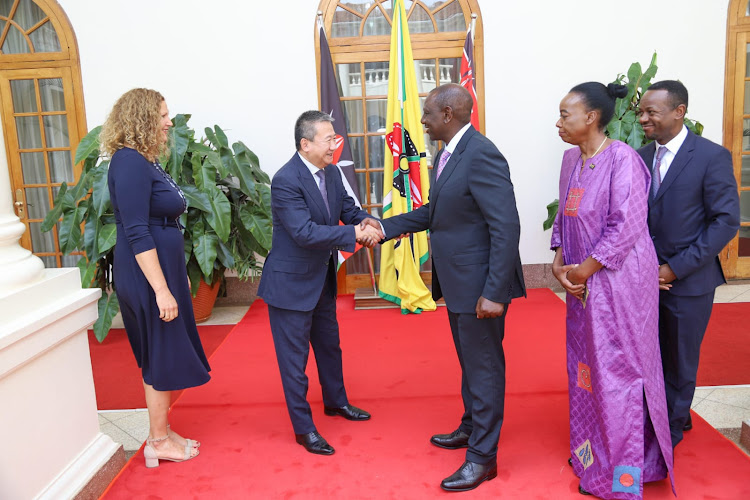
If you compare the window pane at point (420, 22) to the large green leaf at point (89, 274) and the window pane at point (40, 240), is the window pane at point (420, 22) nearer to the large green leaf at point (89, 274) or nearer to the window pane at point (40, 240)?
the large green leaf at point (89, 274)

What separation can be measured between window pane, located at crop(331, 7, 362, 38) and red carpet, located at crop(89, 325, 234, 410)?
108 inches

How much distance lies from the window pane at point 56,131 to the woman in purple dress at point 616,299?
4830 mm

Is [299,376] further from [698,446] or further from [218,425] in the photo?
[698,446]

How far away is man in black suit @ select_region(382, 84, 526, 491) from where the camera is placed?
215cm

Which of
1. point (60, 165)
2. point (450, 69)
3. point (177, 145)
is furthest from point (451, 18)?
point (60, 165)

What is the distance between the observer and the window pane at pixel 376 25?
5297 mm

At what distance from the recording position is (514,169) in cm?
538

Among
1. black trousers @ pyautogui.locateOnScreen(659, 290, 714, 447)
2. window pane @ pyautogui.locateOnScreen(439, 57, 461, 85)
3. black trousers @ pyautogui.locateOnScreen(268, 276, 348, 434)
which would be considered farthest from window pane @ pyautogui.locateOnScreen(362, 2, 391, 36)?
black trousers @ pyautogui.locateOnScreen(659, 290, 714, 447)

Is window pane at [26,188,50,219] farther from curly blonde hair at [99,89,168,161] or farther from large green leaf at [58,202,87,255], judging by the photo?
curly blonde hair at [99,89,168,161]

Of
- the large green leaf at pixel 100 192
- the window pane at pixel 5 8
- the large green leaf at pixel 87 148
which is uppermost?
the window pane at pixel 5 8

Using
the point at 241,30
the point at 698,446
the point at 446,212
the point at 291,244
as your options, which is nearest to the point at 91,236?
the point at 241,30

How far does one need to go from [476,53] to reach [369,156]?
1313 mm

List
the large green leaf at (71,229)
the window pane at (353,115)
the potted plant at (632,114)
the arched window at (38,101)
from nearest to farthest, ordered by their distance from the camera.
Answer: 1. the large green leaf at (71,229)
2. the potted plant at (632,114)
3. the arched window at (38,101)
4. the window pane at (353,115)

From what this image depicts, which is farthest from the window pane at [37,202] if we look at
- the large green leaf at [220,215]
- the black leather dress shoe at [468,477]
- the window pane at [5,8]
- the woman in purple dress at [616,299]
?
the woman in purple dress at [616,299]
